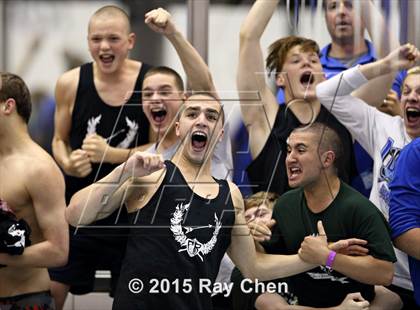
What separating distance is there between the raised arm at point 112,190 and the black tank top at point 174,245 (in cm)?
12

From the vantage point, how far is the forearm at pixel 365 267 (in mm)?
5188

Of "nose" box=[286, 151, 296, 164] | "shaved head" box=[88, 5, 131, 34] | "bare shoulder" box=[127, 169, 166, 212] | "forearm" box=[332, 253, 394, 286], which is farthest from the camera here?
"shaved head" box=[88, 5, 131, 34]

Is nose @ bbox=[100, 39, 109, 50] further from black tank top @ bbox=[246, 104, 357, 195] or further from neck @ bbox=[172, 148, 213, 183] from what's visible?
black tank top @ bbox=[246, 104, 357, 195]

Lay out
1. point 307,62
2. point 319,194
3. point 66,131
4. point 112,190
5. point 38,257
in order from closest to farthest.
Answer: point 112,190, point 38,257, point 319,194, point 307,62, point 66,131

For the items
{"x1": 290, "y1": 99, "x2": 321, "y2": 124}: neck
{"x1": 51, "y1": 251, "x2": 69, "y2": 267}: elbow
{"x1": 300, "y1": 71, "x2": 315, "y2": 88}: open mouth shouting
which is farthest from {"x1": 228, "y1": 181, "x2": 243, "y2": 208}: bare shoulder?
{"x1": 51, "y1": 251, "x2": 69, "y2": 267}: elbow

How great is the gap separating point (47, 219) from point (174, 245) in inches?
23.6

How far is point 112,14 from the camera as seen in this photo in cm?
540

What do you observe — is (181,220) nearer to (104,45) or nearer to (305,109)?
(305,109)

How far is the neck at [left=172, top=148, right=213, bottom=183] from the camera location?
17.0 ft

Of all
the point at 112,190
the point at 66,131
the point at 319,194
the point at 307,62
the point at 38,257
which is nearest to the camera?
the point at 112,190

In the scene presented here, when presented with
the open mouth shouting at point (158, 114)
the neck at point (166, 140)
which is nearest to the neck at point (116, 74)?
the open mouth shouting at point (158, 114)

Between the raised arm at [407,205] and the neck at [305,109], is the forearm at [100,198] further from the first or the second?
the raised arm at [407,205]

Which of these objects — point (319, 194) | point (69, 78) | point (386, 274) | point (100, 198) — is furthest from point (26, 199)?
point (386, 274)

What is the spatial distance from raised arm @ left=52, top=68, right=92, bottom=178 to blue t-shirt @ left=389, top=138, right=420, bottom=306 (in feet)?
4.75
